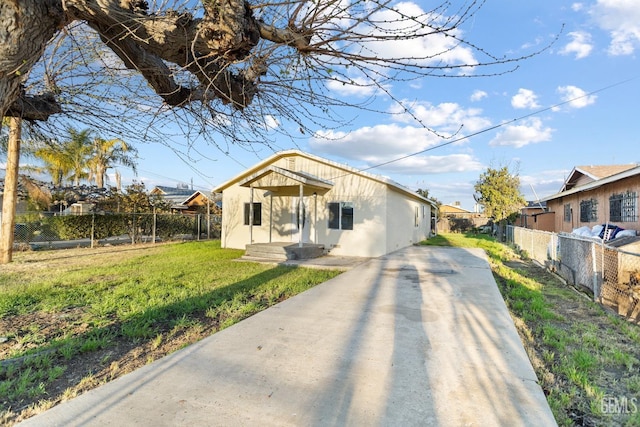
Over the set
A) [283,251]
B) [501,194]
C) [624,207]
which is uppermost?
[501,194]

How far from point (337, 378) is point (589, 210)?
15.9 m

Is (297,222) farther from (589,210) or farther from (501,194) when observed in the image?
(501,194)

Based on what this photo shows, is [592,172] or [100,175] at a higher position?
[100,175]

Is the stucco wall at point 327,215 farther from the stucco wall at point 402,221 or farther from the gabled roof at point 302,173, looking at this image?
the gabled roof at point 302,173

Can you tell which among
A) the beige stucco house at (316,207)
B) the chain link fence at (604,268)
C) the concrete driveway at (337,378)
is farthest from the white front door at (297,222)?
the concrete driveway at (337,378)

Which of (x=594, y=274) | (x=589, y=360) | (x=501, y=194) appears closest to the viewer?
(x=589, y=360)

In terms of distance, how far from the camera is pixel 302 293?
632cm

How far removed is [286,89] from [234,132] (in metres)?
0.77

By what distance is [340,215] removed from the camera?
13.3m

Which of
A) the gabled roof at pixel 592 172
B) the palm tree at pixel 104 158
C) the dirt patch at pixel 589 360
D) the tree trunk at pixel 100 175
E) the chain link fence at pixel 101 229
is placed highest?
the palm tree at pixel 104 158

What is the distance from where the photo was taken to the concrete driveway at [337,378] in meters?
2.35

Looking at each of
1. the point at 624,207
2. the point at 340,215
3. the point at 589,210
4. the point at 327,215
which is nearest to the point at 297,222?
the point at 327,215

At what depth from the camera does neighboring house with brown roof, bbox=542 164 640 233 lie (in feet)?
32.7

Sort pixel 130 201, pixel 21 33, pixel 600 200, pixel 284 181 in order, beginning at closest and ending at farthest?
1. pixel 21 33
2. pixel 284 181
3. pixel 600 200
4. pixel 130 201
